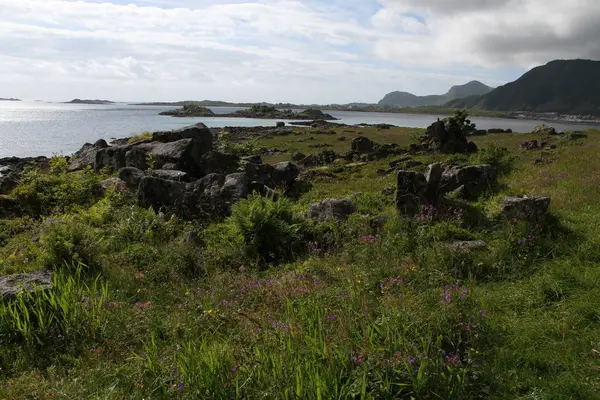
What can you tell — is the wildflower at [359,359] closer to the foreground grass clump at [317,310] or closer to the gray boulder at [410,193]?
the foreground grass clump at [317,310]

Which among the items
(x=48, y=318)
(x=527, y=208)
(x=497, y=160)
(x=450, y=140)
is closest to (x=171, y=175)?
(x=48, y=318)

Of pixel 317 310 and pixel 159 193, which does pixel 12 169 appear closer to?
pixel 159 193

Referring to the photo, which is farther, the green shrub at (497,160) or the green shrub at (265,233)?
the green shrub at (497,160)

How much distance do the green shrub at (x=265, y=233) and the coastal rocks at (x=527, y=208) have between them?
5239 millimetres

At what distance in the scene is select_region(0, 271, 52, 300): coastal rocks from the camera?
672 cm

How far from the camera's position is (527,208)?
9922 mm

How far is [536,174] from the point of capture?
18.3m

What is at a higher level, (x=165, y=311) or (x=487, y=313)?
(x=487, y=313)

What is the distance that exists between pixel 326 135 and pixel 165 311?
57.6 metres


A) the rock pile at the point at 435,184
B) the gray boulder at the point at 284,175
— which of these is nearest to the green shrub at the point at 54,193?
the gray boulder at the point at 284,175

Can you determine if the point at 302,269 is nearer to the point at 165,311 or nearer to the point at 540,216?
the point at 165,311

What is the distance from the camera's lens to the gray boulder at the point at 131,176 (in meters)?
18.1

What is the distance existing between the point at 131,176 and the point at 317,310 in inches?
599

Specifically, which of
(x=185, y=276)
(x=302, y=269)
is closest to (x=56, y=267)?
(x=185, y=276)
